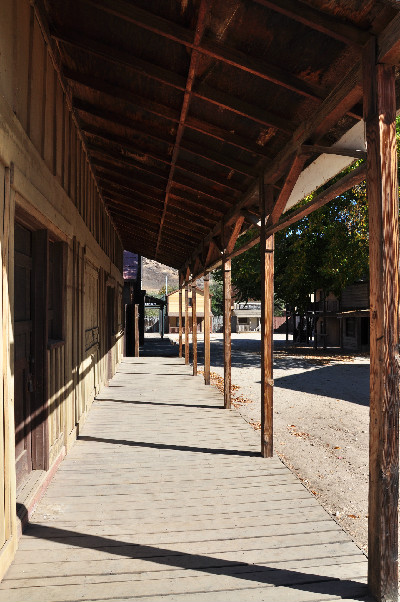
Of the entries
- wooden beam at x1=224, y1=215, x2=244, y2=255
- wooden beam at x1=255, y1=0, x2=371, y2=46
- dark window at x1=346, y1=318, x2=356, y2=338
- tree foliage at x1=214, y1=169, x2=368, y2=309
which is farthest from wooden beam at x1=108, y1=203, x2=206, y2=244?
dark window at x1=346, y1=318, x2=356, y2=338

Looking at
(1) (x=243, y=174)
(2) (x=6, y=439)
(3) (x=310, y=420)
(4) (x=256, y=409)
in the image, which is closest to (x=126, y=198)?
(1) (x=243, y=174)

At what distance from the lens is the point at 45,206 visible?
3.72m

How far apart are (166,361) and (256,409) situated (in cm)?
716

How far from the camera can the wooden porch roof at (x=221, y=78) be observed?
9.45ft

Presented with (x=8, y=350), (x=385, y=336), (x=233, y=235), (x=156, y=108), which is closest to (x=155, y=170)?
(x=233, y=235)

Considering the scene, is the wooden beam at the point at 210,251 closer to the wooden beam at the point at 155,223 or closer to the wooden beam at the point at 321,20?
the wooden beam at the point at 155,223

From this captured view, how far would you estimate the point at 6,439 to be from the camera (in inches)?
107

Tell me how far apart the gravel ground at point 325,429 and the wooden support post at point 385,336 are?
38.3 inches

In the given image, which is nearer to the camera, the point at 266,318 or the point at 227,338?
the point at 266,318

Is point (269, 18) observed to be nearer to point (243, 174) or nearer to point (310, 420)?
point (243, 174)

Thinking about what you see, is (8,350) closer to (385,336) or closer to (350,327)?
(385,336)

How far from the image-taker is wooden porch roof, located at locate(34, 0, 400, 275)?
2881 mm

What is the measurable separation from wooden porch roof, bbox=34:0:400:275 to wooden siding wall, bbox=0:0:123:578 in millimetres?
454

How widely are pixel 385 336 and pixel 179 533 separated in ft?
7.12
